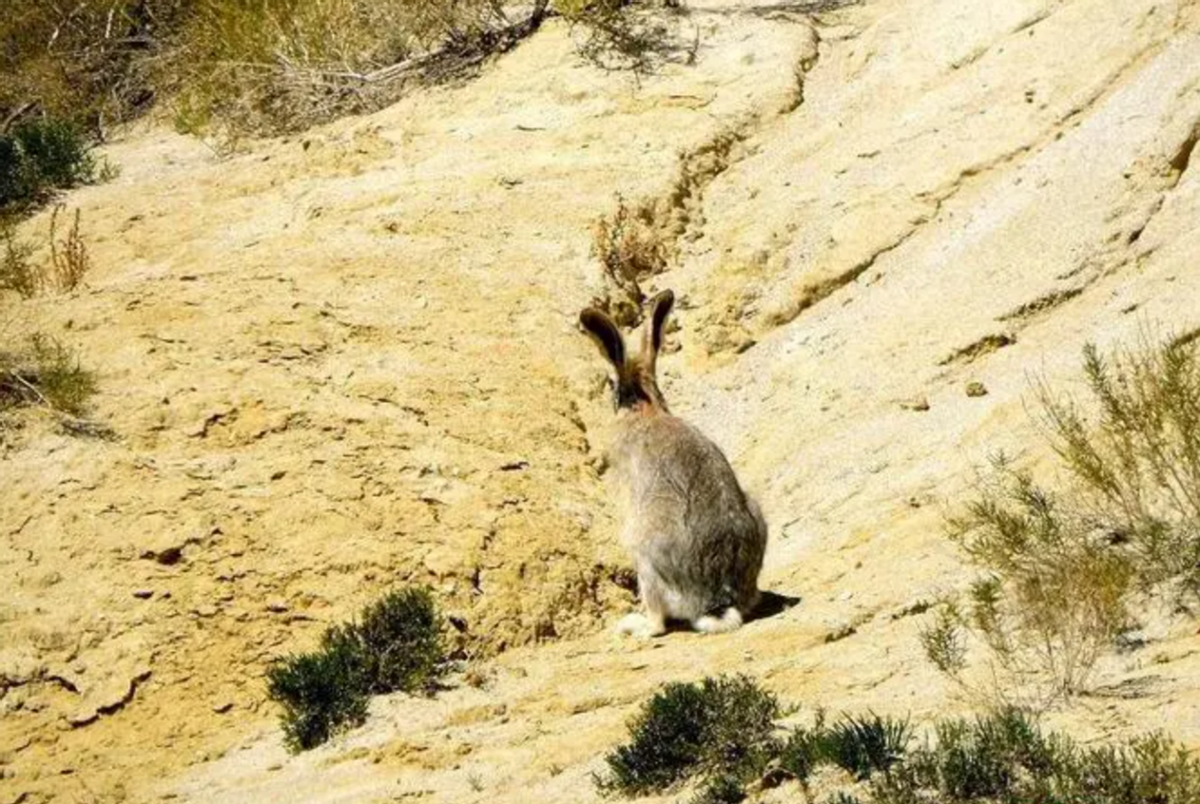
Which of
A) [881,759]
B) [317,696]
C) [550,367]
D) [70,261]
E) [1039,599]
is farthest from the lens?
[70,261]

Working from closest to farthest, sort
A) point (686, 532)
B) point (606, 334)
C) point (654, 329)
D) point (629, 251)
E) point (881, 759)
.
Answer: point (881, 759) < point (686, 532) < point (606, 334) < point (654, 329) < point (629, 251)

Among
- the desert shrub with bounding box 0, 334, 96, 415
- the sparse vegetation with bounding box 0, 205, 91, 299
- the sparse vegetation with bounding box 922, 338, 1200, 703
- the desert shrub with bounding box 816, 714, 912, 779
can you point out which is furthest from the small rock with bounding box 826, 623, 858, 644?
the sparse vegetation with bounding box 0, 205, 91, 299

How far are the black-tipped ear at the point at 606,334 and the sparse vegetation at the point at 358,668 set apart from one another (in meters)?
1.90

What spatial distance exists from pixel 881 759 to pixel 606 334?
391 centimetres

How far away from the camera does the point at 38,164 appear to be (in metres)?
11.8

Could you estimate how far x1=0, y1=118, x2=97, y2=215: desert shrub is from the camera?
37.9 ft

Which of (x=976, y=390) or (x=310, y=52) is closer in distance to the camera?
(x=976, y=390)

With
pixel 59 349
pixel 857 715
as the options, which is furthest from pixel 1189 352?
pixel 59 349

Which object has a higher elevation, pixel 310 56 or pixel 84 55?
pixel 84 55

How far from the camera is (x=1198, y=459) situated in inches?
241

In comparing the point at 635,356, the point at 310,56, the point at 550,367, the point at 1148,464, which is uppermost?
the point at 310,56

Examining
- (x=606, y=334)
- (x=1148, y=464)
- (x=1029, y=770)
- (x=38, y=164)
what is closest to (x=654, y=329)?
(x=606, y=334)

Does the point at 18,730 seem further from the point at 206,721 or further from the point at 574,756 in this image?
the point at 574,756

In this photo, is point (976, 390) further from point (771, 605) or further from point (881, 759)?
point (881, 759)
